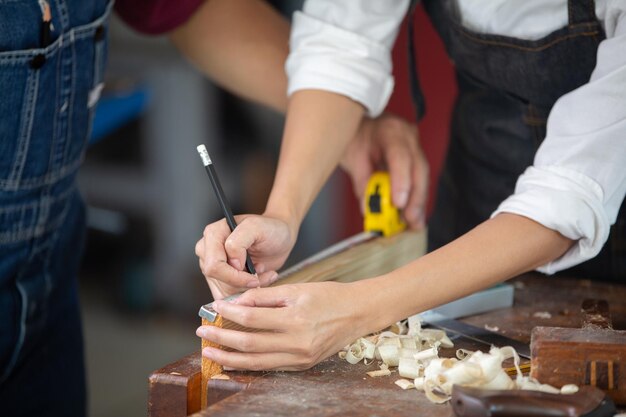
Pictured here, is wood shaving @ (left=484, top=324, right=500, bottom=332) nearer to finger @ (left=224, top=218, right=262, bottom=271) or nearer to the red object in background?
finger @ (left=224, top=218, right=262, bottom=271)

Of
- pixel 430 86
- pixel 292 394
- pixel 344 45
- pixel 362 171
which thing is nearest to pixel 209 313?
pixel 292 394

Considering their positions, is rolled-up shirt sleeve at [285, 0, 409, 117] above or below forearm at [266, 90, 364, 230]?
above

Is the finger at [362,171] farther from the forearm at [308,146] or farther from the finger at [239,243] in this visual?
the finger at [239,243]

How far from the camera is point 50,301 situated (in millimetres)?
1588

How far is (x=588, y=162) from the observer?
1.17 meters

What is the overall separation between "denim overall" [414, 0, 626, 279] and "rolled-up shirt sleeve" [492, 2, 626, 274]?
0.50 feet

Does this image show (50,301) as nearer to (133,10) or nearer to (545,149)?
(133,10)

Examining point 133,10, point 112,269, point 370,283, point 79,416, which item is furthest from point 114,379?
point 370,283

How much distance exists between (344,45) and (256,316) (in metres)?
0.59

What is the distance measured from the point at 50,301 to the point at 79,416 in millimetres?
254

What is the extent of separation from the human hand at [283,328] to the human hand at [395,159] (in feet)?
1.85

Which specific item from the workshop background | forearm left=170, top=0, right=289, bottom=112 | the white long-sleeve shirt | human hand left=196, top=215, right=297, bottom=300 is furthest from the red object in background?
human hand left=196, top=215, right=297, bottom=300

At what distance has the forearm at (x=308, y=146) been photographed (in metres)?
1.41

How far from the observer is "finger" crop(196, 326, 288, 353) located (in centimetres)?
110
